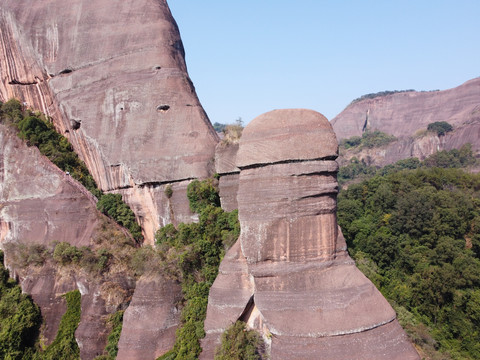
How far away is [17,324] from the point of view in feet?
50.4

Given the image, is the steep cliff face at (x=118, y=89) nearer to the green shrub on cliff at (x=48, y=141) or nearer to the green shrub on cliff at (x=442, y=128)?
the green shrub on cliff at (x=48, y=141)

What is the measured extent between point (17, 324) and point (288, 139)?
42.5 ft

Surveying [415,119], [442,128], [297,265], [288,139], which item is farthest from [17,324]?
[415,119]

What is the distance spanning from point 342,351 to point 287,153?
20.7 ft

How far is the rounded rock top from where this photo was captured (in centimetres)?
1280

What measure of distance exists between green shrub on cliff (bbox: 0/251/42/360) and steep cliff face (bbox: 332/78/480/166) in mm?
68749

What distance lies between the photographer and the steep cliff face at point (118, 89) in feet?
58.3

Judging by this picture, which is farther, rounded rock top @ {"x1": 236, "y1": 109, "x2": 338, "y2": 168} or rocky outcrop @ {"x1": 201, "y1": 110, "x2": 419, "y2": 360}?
rounded rock top @ {"x1": 236, "y1": 109, "x2": 338, "y2": 168}

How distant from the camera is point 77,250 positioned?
1661 centimetres

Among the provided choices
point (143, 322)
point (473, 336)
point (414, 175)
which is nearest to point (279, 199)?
point (143, 322)

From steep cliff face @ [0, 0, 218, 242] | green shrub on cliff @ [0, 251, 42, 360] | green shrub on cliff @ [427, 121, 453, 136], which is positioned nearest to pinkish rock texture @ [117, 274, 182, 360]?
steep cliff face @ [0, 0, 218, 242]

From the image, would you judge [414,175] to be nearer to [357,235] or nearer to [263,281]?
[357,235]

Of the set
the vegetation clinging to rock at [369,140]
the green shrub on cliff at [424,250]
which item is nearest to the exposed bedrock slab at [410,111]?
the vegetation clinging to rock at [369,140]

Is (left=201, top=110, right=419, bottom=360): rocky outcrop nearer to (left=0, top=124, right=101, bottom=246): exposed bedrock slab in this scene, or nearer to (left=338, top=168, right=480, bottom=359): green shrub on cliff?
(left=338, top=168, right=480, bottom=359): green shrub on cliff
